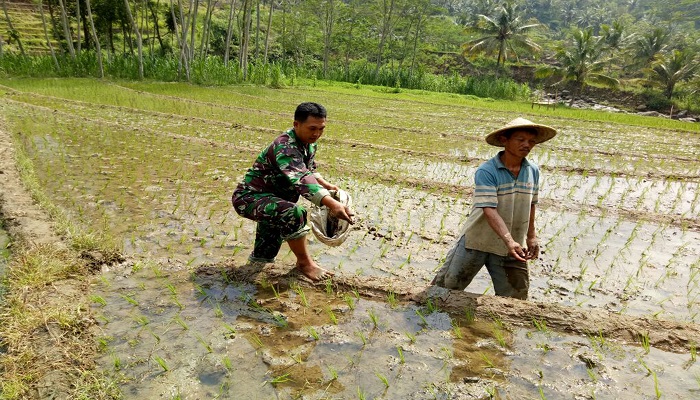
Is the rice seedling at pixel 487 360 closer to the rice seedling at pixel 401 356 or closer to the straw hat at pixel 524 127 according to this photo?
the rice seedling at pixel 401 356

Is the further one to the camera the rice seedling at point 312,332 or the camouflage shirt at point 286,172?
the camouflage shirt at point 286,172

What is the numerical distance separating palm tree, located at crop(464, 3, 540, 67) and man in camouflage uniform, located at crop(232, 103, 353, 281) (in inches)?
1179

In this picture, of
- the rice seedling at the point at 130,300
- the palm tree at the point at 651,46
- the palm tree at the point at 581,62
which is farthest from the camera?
the palm tree at the point at 651,46

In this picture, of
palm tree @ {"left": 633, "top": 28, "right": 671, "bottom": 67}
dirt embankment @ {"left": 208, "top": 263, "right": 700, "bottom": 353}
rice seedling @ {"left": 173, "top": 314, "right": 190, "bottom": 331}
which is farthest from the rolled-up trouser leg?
palm tree @ {"left": 633, "top": 28, "right": 671, "bottom": 67}

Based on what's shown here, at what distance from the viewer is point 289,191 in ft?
10.4

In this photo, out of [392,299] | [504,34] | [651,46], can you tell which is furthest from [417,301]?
[651,46]

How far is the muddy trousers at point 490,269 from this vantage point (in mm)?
2926

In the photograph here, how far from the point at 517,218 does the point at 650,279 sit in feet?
5.32

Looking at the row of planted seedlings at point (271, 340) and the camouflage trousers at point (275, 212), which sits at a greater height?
the camouflage trousers at point (275, 212)

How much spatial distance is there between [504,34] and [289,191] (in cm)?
3151

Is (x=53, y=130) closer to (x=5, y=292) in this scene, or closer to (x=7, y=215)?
(x=7, y=215)

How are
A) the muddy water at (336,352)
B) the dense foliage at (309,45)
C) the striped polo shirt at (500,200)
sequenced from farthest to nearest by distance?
the dense foliage at (309,45) → the striped polo shirt at (500,200) → the muddy water at (336,352)

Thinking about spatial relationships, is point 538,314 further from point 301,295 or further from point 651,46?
point 651,46

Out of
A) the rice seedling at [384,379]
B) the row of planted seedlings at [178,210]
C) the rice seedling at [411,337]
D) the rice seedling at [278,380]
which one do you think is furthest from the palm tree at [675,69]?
the rice seedling at [278,380]
